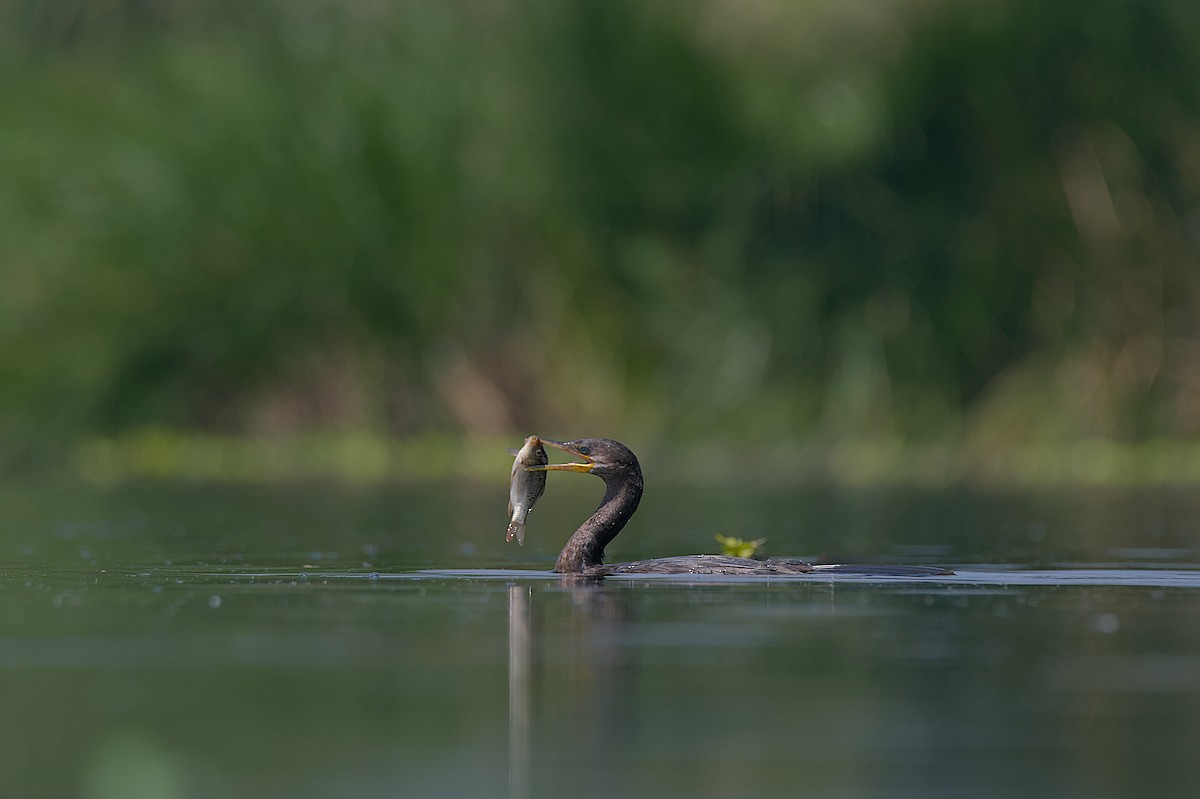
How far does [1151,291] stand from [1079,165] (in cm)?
143

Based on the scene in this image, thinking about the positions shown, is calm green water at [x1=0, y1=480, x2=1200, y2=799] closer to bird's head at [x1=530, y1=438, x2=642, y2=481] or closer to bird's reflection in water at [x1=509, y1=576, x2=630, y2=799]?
bird's reflection in water at [x1=509, y1=576, x2=630, y2=799]

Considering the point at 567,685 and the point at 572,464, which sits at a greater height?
the point at 572,464

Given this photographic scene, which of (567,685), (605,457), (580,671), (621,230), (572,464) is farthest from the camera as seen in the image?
(621,230)

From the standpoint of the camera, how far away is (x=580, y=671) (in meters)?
7.67

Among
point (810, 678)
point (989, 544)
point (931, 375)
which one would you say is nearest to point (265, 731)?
point (810, 678)

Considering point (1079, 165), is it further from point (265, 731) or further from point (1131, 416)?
point (265, 731)

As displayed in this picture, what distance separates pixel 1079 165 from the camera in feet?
70.5

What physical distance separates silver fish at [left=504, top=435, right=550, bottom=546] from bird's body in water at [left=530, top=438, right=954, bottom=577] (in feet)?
0.16

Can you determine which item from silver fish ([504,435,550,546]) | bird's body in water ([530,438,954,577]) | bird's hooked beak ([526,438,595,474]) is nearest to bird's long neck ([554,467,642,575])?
bird's body in water ([530,438,954,577])

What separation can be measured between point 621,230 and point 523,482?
35.6 feet

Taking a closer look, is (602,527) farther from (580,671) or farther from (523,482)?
(580,671)

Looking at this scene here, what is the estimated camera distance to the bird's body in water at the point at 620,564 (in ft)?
36.2

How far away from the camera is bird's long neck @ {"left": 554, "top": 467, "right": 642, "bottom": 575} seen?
11.4 meters

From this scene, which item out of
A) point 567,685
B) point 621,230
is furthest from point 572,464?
point 621,230
